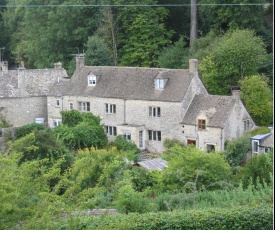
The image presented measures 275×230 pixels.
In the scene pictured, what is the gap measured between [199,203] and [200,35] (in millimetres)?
36601

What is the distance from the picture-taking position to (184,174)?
33.1m

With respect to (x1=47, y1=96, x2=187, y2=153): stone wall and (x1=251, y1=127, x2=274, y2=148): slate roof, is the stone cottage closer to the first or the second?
(x1=47, y1=96, x2=187, y2=153): stone wall

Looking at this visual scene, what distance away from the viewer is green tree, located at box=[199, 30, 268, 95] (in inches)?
1951

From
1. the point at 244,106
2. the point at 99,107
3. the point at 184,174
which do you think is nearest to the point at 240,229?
the point at 184,174

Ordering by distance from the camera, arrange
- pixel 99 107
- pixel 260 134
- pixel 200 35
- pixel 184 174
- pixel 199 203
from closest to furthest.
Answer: pixel 199 203 → pixel 184 174 → pixel 260 134 → pixel 99 107 → pixel 200 35

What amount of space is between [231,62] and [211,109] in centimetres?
563

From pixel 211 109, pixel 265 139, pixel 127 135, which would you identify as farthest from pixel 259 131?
pixel 127 135

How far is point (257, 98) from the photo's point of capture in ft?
156

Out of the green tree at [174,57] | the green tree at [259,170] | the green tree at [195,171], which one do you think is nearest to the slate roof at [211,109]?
the green tree at [195,171]

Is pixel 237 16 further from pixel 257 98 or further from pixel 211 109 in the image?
pixel 211 109

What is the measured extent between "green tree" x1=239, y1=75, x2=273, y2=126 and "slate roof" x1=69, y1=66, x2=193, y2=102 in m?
4.00

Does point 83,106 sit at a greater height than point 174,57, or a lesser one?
lesser

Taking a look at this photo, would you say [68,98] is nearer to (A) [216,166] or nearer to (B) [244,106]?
(B) [244,106]

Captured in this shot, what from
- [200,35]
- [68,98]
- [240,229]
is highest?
[200,35]
